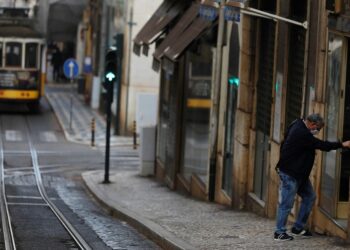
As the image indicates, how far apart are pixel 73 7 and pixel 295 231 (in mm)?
45875

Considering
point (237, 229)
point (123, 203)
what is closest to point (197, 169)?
point (123, 203)

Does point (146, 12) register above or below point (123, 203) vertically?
above

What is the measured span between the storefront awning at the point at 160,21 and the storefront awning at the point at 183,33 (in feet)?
2.12

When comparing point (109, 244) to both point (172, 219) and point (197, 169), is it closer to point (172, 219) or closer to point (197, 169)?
point (172, 219)

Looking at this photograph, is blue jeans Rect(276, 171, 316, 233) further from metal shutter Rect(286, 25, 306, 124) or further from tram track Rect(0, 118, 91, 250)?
tram track Rect(0, 118, 91, 250)

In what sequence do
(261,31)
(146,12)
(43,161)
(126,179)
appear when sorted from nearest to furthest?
(261,31) < (126,179) < (43,161) < (146,12)

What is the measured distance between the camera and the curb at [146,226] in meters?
12.7

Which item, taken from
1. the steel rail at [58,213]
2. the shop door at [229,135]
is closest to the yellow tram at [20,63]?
the steel rail at [58,213]

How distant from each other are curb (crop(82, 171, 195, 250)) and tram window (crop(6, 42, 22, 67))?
A: 21.1 metres

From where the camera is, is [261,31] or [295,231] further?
[261,31]

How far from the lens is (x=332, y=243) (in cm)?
1210

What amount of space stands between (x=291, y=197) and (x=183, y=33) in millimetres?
10275

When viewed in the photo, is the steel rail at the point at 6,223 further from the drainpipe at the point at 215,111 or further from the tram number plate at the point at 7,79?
the tram number plate at the point at 7,79

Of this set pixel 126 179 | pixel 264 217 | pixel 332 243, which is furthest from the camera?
pixel 126 179
